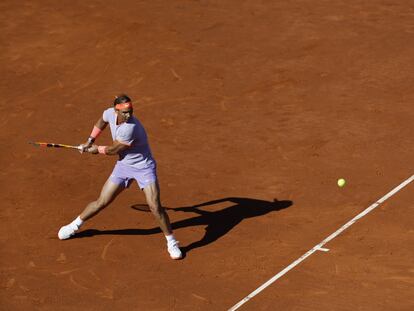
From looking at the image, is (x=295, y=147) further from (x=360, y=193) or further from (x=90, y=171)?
(x=90, y=171)

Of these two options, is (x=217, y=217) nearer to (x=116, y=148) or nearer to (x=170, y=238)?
(x=170, y=238)

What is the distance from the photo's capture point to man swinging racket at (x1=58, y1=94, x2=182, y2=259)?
13.3m

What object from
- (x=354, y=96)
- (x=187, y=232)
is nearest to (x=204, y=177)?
(x=187, y=232)

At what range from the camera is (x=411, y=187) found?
15.4 m

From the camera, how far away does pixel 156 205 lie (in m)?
13.6

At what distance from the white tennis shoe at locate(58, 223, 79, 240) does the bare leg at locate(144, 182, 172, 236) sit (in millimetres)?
1411

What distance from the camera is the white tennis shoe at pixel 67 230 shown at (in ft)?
47.1

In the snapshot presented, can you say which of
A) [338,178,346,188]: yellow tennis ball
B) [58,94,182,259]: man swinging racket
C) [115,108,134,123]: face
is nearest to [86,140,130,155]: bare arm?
[58,94,182,259]: man swinging racket

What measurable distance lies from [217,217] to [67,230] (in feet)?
7.64

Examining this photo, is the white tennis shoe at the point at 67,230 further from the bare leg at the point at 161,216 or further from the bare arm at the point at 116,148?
the bare arm at the point at 116,148

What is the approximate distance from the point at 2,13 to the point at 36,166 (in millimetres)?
8534

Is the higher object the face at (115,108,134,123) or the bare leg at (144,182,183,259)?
the face at (115,108,134,123)

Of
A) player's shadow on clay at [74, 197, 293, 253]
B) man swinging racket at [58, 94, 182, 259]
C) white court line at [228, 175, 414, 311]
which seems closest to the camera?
white court line at [228, 175, 414, 311]

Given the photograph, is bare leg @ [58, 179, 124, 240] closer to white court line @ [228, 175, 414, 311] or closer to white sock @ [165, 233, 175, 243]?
white sock @ [165, 233, 175, 243]
